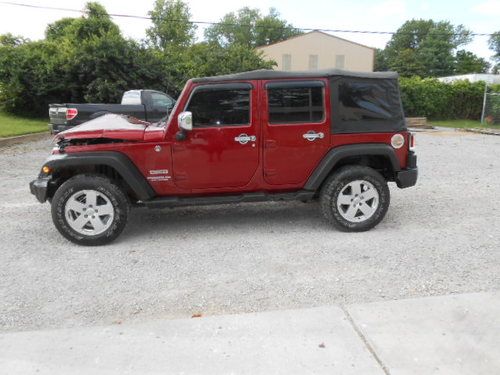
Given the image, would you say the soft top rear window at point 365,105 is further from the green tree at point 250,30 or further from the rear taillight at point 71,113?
the green tree at point 250,30

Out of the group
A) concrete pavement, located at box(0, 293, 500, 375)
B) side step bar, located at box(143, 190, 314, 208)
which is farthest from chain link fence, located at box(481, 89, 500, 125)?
concrete pavement, located at box(0, 293, 500, 375)

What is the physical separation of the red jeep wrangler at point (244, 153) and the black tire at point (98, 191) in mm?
10

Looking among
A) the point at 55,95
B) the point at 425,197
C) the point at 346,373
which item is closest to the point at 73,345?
the point at 346,373

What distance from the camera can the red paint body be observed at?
15.1 ft

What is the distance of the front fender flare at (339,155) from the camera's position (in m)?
4.82

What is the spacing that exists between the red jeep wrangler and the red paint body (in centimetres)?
1

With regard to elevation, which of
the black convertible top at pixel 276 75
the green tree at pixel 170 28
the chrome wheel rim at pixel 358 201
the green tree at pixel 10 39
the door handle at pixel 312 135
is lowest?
the chrome wheel rim at pixel 358 201

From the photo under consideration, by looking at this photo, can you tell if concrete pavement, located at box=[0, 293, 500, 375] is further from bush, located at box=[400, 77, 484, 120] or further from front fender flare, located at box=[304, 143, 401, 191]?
bush, located at box=[400, 77, 484, 120]

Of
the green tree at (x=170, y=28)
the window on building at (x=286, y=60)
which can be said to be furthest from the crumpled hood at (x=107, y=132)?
the window on building at (x=286, y=60)

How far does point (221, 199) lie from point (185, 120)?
0.96 metres

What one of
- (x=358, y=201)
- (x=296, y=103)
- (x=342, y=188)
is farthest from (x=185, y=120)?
(x=358, y=201)

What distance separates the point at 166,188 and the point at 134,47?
1538 cm

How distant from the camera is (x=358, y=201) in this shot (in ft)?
16.3

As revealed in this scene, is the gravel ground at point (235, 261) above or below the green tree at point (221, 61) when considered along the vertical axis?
below
